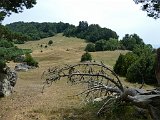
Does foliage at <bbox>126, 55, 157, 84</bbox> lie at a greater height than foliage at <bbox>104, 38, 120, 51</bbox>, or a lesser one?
lesser

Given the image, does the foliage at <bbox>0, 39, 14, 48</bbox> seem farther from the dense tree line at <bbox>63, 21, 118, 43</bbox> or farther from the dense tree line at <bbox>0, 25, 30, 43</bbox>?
the dense tree line at <bbox>63, 21, 118, 43</bbox>

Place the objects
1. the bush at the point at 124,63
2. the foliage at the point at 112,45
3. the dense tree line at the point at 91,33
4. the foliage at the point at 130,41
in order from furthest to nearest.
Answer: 1. the dense tree line at the point at 91,33
2. the foliage at the point at 130,41
3. the foliage at the point at 112,45
4. the bush at the point at 124,63

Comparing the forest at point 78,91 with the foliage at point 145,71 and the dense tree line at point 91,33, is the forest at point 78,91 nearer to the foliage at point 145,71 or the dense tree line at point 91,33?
the foliage at point 145,71

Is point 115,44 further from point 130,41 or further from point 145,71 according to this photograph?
point 145,71

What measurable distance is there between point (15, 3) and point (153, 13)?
677 cm

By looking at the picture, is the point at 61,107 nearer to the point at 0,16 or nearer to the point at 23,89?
the point at 0,16

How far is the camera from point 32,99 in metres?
16.2

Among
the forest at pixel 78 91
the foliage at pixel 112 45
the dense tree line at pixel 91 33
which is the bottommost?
the forest at pixel 78 91

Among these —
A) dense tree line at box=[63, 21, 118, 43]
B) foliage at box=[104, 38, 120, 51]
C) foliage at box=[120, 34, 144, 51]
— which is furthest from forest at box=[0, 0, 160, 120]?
dense tree line at box=[63, 21, 118, 43]

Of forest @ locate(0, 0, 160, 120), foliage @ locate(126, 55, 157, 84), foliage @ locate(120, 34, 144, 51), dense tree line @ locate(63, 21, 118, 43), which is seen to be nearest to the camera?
forest @ locate(0, 0, 160, 120)

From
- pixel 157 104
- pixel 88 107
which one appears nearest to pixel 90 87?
pixel 88 107

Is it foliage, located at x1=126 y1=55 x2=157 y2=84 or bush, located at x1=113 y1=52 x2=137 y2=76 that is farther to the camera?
bush, located at x1=113 y1=52 x2=137 y2=76

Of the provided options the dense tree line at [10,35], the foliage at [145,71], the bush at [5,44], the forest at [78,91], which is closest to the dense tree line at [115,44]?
the forest at [78,91]

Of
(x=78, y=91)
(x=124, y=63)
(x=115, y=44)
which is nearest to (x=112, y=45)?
(x=115, y=44)
